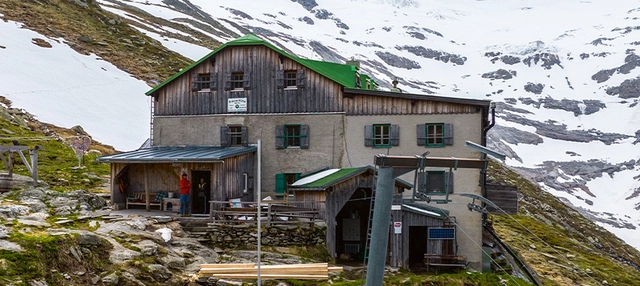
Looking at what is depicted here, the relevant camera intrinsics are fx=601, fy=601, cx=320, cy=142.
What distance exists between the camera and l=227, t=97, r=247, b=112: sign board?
31953mm

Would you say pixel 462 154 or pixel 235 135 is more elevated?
pixel 235 135

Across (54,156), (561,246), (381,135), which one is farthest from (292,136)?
(561,246)

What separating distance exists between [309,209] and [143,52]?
65.4 meters

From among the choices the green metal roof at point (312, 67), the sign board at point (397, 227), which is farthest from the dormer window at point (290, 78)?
the sign board at point (397, 227)

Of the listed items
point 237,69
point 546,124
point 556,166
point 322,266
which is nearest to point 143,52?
point 237,69

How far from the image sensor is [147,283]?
1852 centimetres

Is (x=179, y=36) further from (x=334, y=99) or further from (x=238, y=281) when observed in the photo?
A: (x=238, y=281)

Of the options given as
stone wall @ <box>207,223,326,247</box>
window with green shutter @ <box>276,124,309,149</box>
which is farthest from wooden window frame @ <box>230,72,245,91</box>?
stone wall @ <box>207,223,326,247</box>

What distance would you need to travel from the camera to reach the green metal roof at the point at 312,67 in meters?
31.3

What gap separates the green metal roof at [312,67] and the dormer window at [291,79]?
625mm

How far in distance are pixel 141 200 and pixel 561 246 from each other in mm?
34062

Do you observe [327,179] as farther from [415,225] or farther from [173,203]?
[173,203]

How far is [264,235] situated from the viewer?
24.8 metres

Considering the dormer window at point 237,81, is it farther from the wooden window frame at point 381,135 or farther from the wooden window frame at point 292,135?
the wooden window frame at point 381,135
